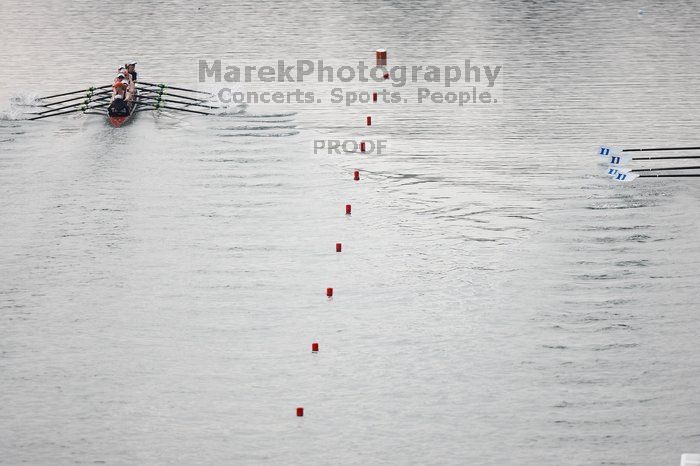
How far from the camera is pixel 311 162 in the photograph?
99.2 ft

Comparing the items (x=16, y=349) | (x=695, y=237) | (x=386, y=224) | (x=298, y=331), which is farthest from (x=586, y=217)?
(x=16, y=349)

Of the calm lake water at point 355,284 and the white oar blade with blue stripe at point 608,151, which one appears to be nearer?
the calm lake water at point 355,284

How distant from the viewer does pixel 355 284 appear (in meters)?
21.9

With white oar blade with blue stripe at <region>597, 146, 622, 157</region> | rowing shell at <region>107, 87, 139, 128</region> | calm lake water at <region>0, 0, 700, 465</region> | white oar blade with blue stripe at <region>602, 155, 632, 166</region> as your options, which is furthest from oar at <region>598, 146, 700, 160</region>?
rowing shell at <region>107, 87, 139, 128</region>

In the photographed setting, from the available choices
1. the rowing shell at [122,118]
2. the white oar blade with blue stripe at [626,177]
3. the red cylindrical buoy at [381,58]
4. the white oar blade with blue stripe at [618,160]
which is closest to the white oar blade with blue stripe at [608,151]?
the white oar blade with blue stripe at [618,160]

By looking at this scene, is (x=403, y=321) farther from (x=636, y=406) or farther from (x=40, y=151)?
(x=40, y=151)

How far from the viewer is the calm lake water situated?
630 inches

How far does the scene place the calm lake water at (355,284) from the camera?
52.5 ft

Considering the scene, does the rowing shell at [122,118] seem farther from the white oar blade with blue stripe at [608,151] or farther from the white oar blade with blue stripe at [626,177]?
the white oar blade with blue stripe at [626,177]

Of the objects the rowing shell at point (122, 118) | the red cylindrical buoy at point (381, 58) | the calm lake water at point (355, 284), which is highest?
the red cylindrical buoy at point (381, 58)

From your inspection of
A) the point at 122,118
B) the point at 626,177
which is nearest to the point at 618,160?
the point at 626,177

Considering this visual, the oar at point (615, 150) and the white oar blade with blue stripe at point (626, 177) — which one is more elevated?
the oar at point (615, 150)

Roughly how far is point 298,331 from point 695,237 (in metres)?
10.0

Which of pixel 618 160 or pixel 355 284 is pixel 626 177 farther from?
pixel 355 284
